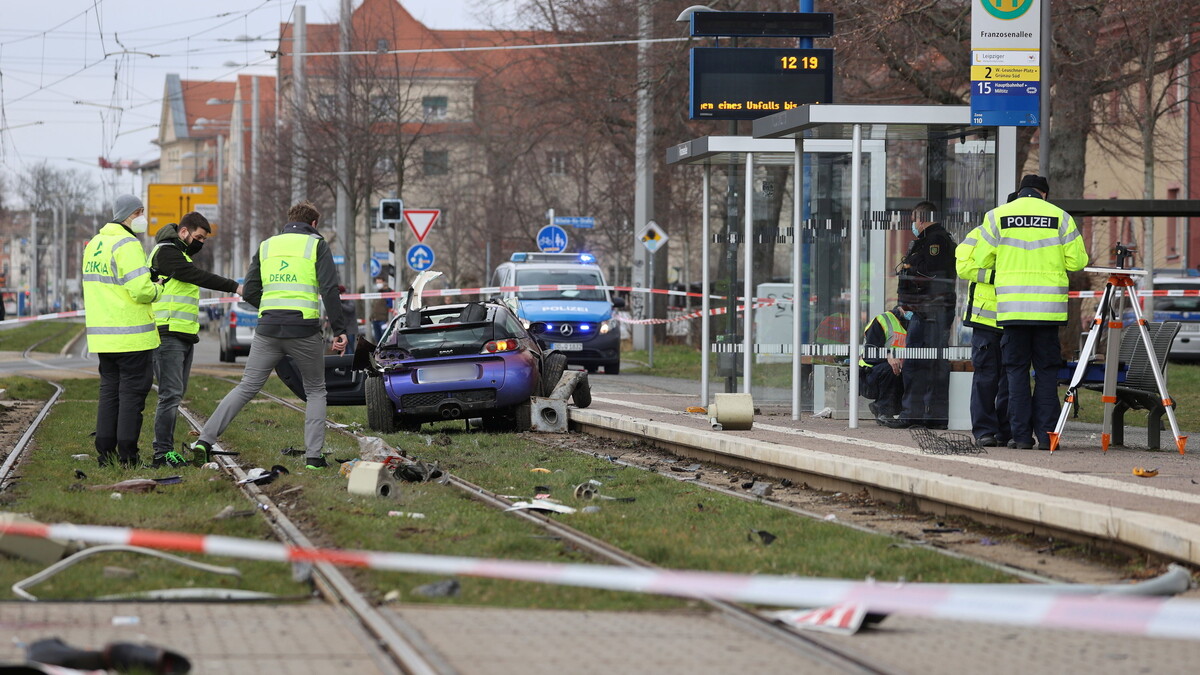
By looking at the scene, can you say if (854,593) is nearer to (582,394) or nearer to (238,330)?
(582,394)

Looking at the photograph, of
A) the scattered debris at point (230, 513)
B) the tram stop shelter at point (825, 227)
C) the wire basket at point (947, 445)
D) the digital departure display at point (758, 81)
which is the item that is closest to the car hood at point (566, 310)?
the tram stop shelter at point (825, 227)

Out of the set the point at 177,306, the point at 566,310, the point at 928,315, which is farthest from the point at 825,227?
the point at 566,310

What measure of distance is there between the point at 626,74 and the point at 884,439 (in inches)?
909

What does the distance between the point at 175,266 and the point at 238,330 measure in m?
20.6

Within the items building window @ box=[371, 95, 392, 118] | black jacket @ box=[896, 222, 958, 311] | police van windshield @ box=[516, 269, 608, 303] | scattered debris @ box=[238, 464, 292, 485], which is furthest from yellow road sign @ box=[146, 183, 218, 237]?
scattered debris @ box=[238, 464, 292, 485]

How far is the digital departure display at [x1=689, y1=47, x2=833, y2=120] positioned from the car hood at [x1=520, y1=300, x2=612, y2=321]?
33.2ft

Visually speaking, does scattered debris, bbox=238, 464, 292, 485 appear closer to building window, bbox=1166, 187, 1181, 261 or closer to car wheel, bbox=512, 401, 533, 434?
car wheel, bbox=512, 401, 533, 434

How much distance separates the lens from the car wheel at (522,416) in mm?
15695

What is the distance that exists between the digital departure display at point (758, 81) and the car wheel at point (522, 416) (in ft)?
12.5

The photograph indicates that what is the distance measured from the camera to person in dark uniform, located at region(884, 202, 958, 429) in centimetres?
1410

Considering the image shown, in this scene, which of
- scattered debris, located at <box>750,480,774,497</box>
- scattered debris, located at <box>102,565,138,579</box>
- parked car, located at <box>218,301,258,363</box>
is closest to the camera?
scattered debris, located at <box>102,565,138,579</box>

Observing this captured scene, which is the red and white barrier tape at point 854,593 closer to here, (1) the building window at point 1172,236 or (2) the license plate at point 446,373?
(2) the license plate at point 446,373

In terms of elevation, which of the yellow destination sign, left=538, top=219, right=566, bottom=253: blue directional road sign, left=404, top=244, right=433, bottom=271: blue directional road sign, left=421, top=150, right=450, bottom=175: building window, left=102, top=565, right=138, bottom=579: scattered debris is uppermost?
left=421, top=150, right=450, bottom=175: building window

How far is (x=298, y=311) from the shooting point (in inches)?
457
